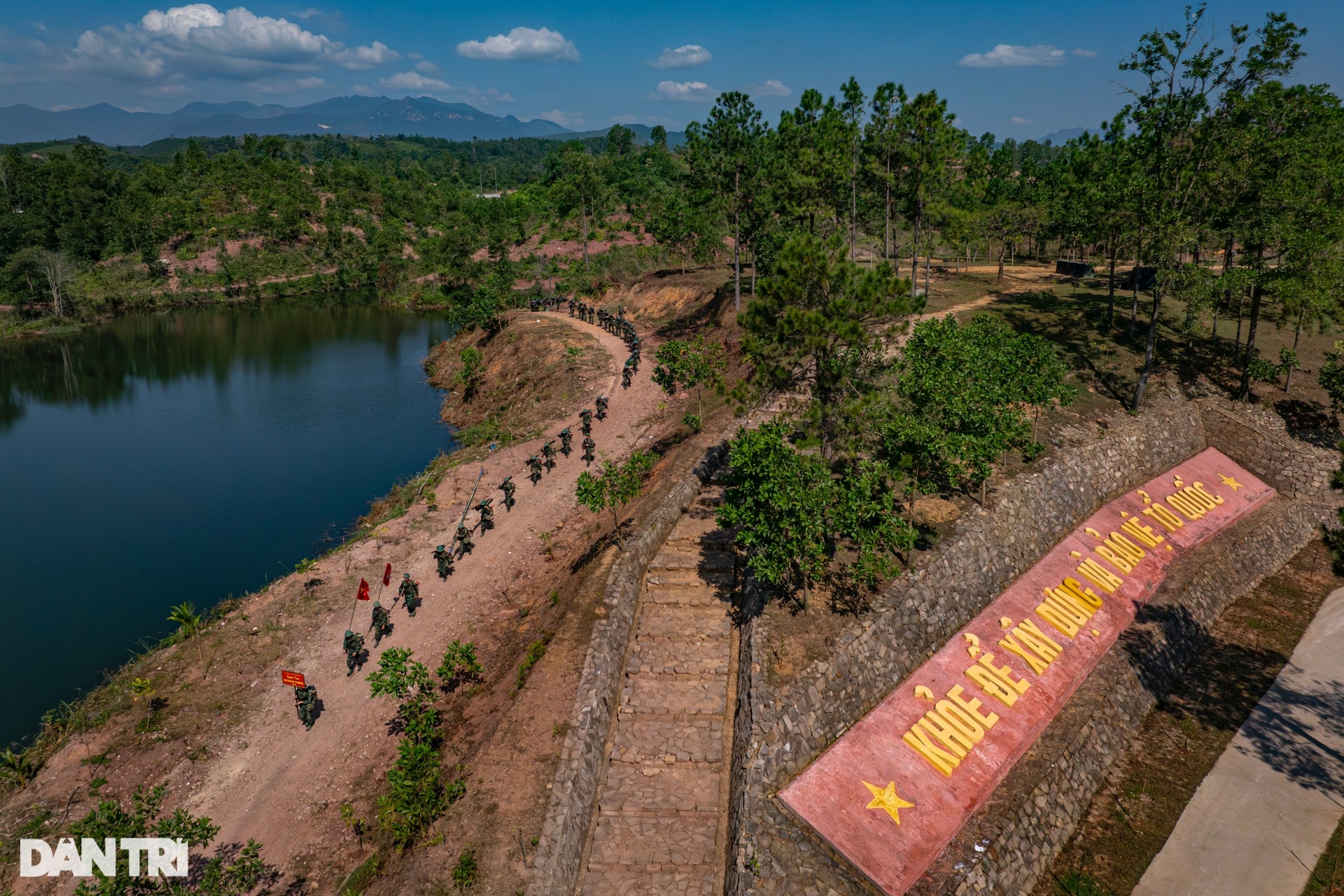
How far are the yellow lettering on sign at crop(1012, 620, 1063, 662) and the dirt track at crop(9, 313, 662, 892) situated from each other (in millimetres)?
18285

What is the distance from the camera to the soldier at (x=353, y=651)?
26.7m

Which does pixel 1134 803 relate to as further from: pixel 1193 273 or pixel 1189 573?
pixel 1193 273

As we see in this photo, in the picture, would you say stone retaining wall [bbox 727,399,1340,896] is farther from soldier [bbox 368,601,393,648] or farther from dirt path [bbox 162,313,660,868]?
soldier [bbox 368,601,393,648]

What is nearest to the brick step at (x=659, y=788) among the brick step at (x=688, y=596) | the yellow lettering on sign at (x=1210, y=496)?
the brick step at (x=688, y=596)

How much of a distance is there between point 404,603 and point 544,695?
36.4ft

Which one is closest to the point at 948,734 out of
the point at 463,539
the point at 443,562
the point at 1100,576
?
the point at 1100,576

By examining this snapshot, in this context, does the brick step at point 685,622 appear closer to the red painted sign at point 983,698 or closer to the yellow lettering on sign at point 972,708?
the red painted sign at point 983,698

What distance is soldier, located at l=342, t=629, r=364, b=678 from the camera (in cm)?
2669

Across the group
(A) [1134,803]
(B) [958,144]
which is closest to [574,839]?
(A) [1134,803]

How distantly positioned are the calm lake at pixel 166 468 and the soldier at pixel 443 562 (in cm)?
1034

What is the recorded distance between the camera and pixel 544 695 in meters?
22.6

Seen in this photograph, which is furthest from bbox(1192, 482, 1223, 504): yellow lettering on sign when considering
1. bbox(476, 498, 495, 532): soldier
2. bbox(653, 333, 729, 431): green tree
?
bbox(476, 498, 495, 532): soldier

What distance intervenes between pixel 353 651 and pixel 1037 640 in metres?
27.3

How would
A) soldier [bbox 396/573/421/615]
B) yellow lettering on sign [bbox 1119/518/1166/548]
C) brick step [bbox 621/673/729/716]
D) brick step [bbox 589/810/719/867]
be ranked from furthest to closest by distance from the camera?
yellow lettering on sign [bbox 1119/518/1166/548] < soldier [bbox 396/573/421/615] < brick step [bbox 621/673/729/716] < brick step [bbox 589/810/719/867]
